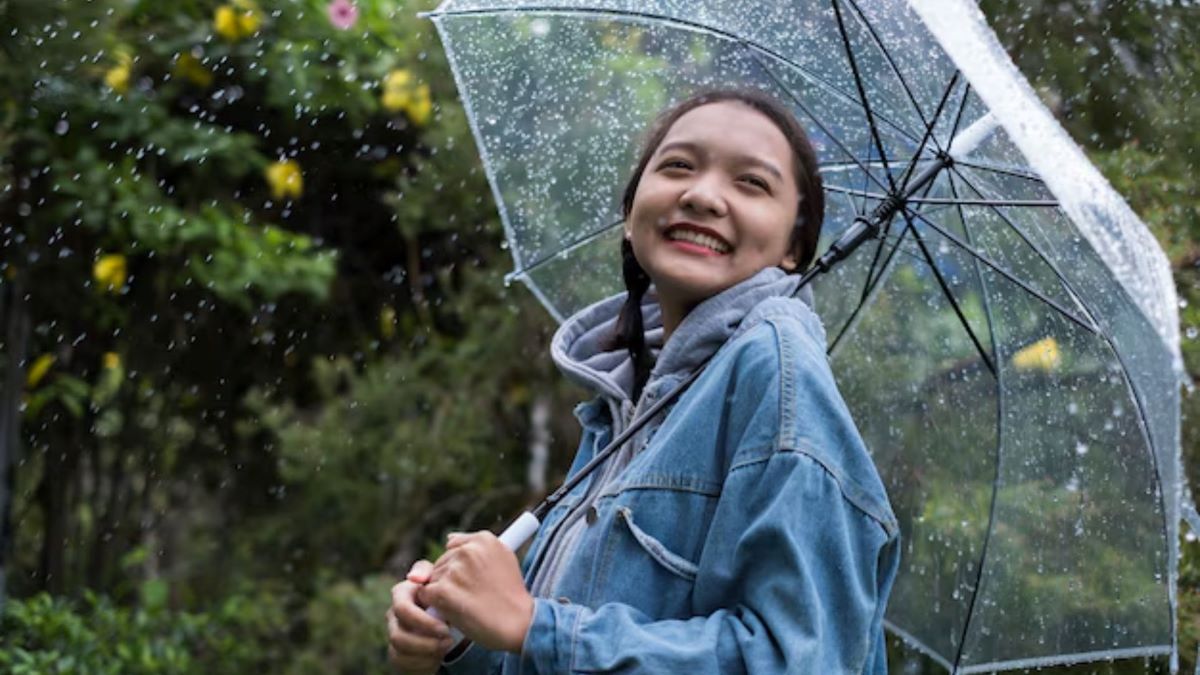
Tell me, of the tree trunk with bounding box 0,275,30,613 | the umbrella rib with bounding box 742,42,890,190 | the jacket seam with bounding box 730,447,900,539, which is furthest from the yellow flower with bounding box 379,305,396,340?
the jacket seam with bounding box 730,447,900,539

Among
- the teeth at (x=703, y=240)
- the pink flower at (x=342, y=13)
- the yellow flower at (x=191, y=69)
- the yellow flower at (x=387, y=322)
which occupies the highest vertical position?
the teeth at (x=703, y=240)

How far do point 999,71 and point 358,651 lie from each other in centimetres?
380

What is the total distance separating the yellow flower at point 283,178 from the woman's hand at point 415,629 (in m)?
3.65

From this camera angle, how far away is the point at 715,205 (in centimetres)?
183

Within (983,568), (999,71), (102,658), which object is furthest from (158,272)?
(999,71)

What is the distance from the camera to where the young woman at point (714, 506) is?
158 centimetres

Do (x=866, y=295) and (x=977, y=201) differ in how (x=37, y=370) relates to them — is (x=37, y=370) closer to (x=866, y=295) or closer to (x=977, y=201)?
(x=866, y=295)

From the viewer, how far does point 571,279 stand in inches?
110

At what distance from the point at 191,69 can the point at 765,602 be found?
13.3 feet

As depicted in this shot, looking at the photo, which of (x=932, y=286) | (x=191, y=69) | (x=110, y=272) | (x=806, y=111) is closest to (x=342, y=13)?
(x=191, y=69)

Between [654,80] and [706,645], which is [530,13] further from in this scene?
[706,645]

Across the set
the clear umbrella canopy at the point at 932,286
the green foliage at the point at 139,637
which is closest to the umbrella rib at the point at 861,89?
the clear umbrella canopy at the point at 932,286

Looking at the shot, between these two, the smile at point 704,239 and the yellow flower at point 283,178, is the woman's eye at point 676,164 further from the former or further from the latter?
the yellow flower at point 283,178

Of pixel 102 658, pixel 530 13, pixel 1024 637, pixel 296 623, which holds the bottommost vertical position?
pixel 296 623
